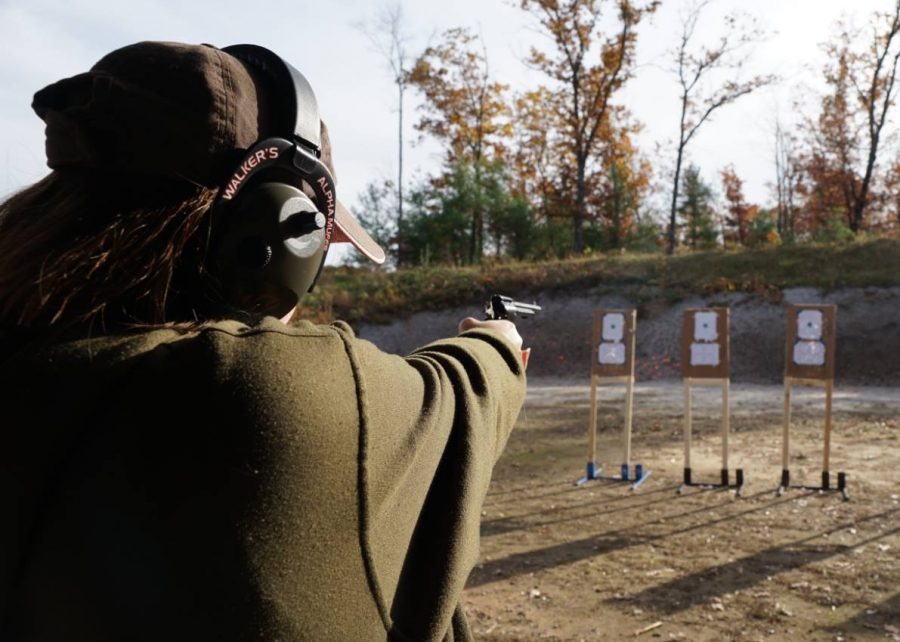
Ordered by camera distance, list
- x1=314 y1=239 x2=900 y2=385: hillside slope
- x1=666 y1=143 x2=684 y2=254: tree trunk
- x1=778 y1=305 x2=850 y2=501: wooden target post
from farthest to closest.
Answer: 1. x1=666 y1=143 x2=684 y2=254: tree trunk
2. x1=314 y1=239 x2=900 y2=385: hillside slope
3. x1=778 y1=305 x2=850 y2=501: wooden target post

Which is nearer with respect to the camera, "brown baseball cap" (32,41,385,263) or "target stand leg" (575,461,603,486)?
"brown baseball cap" (32,41,385,263)

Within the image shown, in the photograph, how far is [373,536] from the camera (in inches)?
33.6

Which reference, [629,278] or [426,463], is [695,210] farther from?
[426,463]

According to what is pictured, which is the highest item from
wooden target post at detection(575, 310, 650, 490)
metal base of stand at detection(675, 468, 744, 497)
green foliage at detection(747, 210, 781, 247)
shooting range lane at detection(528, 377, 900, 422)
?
green foliage at detection(747, 210, 781, 247)

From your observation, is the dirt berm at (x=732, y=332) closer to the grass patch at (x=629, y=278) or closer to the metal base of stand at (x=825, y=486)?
the grass patch at (x=629, y=278)

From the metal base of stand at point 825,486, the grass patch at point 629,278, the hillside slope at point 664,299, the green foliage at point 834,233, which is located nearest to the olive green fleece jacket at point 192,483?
the metal base of stand at point 825,486

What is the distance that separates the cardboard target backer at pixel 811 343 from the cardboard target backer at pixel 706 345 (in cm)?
50

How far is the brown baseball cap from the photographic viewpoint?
821 millimetres

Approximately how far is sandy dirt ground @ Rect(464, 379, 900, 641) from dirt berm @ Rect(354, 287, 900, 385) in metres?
5.45

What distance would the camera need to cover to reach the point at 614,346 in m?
7.11

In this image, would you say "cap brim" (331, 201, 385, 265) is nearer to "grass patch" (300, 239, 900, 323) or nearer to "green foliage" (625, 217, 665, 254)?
"grass patch" (300, 239, 900, 323)

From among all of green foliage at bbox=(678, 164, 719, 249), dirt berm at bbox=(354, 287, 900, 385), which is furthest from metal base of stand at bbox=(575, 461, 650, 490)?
green foliage at bbox=(678, 164, 719, 249)

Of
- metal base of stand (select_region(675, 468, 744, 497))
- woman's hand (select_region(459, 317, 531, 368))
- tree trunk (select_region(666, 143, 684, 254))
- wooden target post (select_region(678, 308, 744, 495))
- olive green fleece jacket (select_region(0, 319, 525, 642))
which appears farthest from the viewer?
tree trunk (select_region(666, 143, 684, 254))

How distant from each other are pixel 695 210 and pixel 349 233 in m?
29.6
